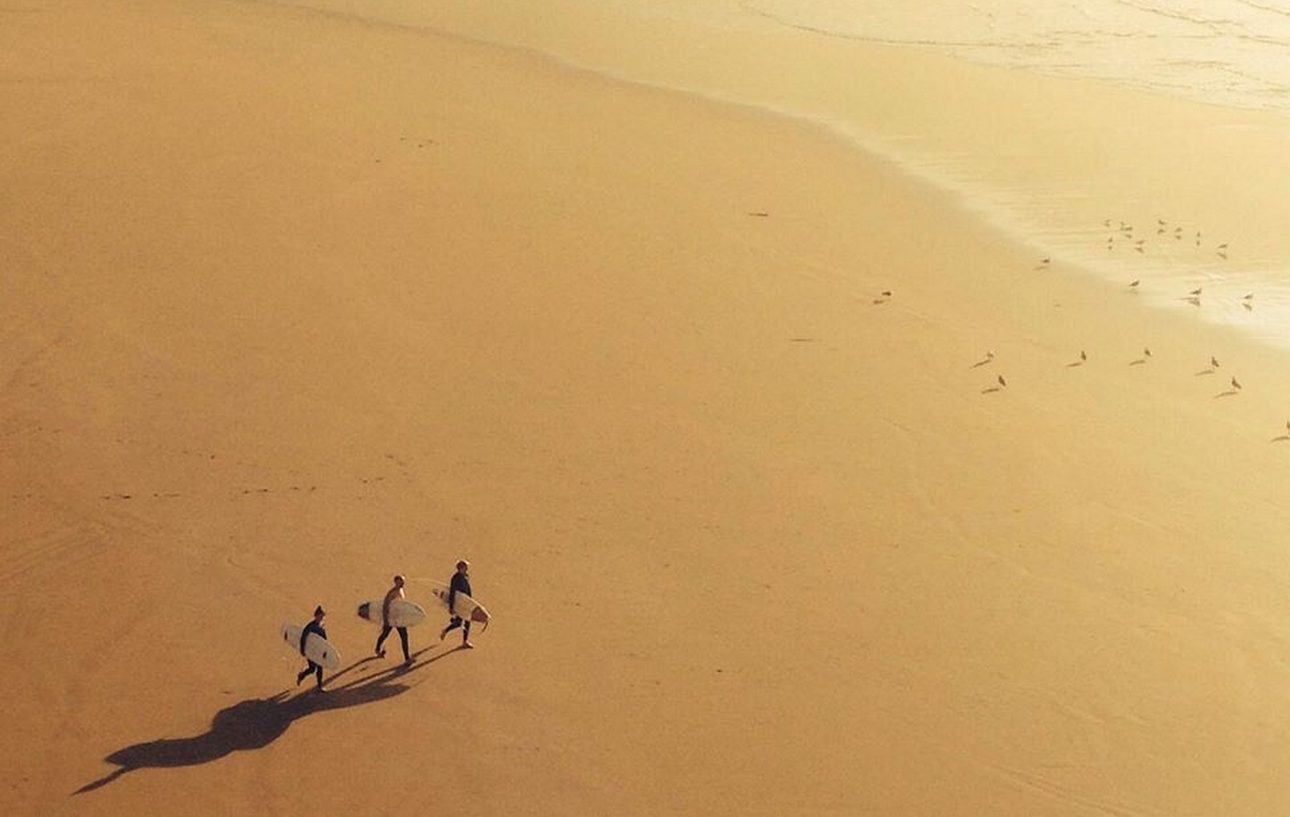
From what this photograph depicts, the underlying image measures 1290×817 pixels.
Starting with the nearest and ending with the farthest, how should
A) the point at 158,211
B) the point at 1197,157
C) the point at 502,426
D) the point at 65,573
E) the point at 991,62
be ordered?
the point at 65,573
the point at 502,426
the point at 158,211
the point at 1197,157
the point at 991,62

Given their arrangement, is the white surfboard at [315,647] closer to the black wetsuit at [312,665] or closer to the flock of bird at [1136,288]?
the black wetsuit at [312,665]

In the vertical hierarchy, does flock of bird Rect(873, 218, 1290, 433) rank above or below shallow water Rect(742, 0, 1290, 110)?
below

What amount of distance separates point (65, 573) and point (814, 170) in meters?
12.9

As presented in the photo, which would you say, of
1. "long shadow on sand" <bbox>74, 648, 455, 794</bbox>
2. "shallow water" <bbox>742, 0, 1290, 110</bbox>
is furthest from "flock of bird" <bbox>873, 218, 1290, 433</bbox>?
"long shadow on sand" <bbox>74, 648, 455, 794</bbox>

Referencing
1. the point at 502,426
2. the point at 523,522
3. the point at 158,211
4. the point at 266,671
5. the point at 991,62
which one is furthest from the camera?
the point at 991,62

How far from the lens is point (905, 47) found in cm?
2847

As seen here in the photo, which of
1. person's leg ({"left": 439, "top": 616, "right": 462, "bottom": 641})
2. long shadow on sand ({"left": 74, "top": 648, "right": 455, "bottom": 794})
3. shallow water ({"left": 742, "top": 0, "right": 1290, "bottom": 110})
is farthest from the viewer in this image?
shallow water ({"left": 742, "top": 0, "right": 1290, "bottom": 110})

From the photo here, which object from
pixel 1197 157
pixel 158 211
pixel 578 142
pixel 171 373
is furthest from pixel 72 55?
pixel 1197 157

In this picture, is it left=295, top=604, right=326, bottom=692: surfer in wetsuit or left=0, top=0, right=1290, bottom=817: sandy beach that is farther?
left=0, top=0, right=1290, bottom=817: sandy beach

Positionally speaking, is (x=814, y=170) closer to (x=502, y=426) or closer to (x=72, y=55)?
(x=502, y=426)

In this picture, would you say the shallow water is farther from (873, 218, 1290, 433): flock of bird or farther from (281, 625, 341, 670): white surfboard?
(281, 625, 341, 670): white surfboard

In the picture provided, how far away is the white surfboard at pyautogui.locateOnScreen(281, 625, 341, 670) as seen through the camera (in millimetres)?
10773

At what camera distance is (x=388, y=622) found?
11.3 m

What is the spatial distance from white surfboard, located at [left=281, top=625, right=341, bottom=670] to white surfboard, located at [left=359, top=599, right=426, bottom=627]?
0.39 m
